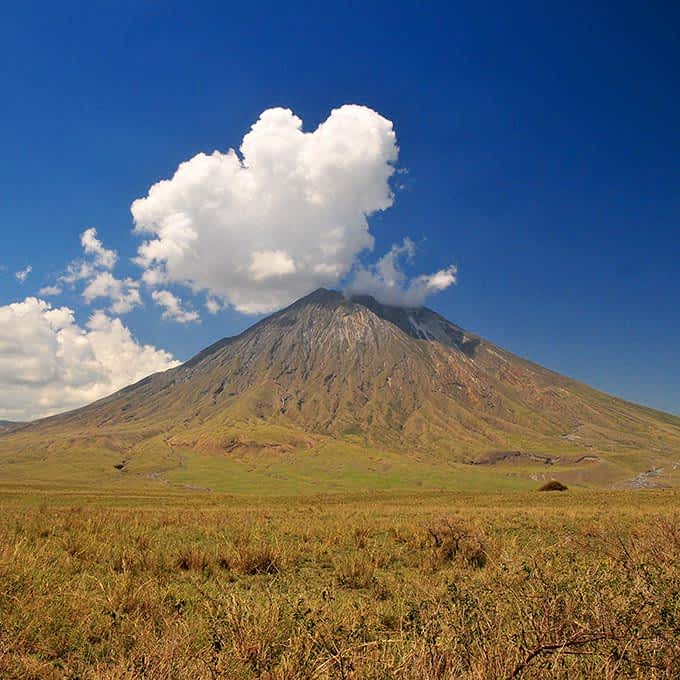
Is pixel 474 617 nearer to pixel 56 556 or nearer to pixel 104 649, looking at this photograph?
pixel 104 649

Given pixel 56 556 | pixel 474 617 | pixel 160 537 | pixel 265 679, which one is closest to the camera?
pixel 265 679

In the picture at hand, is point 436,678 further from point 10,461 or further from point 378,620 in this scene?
point 10,461

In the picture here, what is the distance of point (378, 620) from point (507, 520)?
13.2 m

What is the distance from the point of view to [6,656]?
3.90m

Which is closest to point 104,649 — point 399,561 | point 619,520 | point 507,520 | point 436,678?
point 436,678

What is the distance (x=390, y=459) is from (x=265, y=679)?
165 m

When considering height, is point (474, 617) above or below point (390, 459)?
above

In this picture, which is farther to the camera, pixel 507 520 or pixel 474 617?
pixel 507 520

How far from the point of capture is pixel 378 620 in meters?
5.02

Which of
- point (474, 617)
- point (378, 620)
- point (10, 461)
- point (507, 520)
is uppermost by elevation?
point (474, 617)

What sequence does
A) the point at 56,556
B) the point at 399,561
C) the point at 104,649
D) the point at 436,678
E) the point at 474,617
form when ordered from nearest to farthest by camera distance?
the point at 436,678 < the point at 474,617 < the point at 104,649 < the point at 56,556 < the point at 399,561

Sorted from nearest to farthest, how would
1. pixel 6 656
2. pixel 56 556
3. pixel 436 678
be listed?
1. pixel 436 678
2. pixel 6 656
3. pixel 56 556

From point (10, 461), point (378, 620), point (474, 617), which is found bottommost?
point (10, 461)

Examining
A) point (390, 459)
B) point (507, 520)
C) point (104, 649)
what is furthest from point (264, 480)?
point (104, 649)
